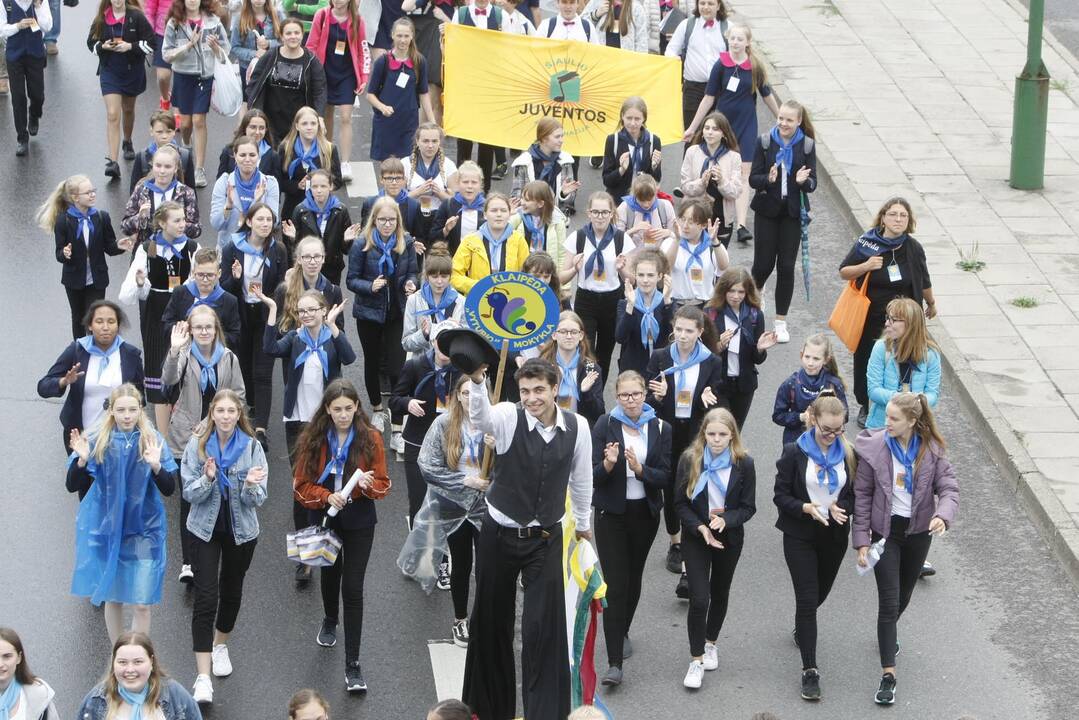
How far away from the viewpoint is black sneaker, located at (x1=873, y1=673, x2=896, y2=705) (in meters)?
10.6

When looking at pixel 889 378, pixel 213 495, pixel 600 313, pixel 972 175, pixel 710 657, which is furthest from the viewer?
pixel 972 175

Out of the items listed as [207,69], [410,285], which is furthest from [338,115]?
[410,285]

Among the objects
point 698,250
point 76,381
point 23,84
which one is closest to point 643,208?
point 698,250

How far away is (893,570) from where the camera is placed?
10.7 meters

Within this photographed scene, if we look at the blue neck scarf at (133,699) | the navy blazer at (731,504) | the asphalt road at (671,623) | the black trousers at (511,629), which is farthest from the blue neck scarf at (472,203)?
the blue neck scarf at (133,699)

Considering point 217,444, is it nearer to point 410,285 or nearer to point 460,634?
point 460,634

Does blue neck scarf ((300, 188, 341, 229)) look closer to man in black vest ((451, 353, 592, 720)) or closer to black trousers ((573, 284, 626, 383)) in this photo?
black trousers ((573, 284, 626, 383))

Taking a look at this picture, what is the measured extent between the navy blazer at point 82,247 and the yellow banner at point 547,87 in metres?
4.67

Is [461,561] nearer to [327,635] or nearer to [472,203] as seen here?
[327,635]

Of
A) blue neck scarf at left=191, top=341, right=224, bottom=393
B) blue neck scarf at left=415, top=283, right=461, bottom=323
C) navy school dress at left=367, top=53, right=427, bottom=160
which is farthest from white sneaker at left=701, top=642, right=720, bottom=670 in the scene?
navy school dress at left=367, top=53, right=427, bottom=160

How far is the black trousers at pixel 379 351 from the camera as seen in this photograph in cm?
1345

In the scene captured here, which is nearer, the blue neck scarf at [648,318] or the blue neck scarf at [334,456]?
the blue neck scarf at [334,456]

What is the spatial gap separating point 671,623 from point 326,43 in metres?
8.05

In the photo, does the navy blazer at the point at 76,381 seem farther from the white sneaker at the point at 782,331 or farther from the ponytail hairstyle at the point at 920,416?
the white sneaker at the point at 782,331
